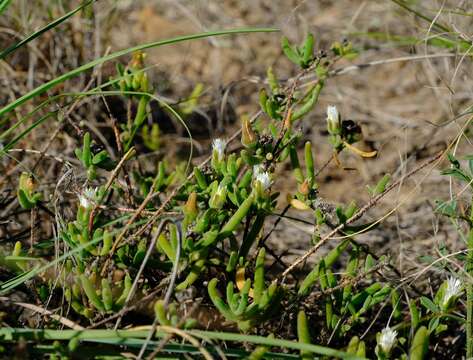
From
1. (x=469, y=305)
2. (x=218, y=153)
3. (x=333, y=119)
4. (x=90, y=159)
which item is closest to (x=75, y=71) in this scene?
(x=90, y=159)

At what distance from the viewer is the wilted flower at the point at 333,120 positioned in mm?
1664

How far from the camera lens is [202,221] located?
1465 mm

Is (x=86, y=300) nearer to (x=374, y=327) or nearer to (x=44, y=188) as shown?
(x=44, y=188)

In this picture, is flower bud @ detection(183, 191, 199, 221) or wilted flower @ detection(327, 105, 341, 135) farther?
wilted flower @ detection(327, 105, 341, 135)

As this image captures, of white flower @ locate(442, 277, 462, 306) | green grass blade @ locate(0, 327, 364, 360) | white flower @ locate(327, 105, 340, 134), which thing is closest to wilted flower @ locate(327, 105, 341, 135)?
white flower @ locate(327, 105, 340, 134)

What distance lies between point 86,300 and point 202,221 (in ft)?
1.02

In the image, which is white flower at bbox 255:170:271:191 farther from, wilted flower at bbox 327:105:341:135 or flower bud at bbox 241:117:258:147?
wilted flower at bbox 327:105:341:135

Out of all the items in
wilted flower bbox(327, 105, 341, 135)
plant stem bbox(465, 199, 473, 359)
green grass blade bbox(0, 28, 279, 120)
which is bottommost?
plant stem bbox(465, 199, 473, 359)

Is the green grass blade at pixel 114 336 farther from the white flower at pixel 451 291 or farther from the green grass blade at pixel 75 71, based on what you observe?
the green grass blade at pixel 75 71

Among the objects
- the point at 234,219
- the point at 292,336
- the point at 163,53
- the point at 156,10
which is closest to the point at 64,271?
the point at 234,219

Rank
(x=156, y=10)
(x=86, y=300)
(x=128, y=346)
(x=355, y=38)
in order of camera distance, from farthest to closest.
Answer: (x=156, y=10) < (x=355, y=38) < (x=86, y=300) < (x=128, y=346)

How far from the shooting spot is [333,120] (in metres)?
1.67

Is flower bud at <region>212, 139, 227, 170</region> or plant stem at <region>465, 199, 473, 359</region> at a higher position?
flower bud at <region>212, 139, 227, 170</region>

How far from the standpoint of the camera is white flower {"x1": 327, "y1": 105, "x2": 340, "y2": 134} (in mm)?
1664
